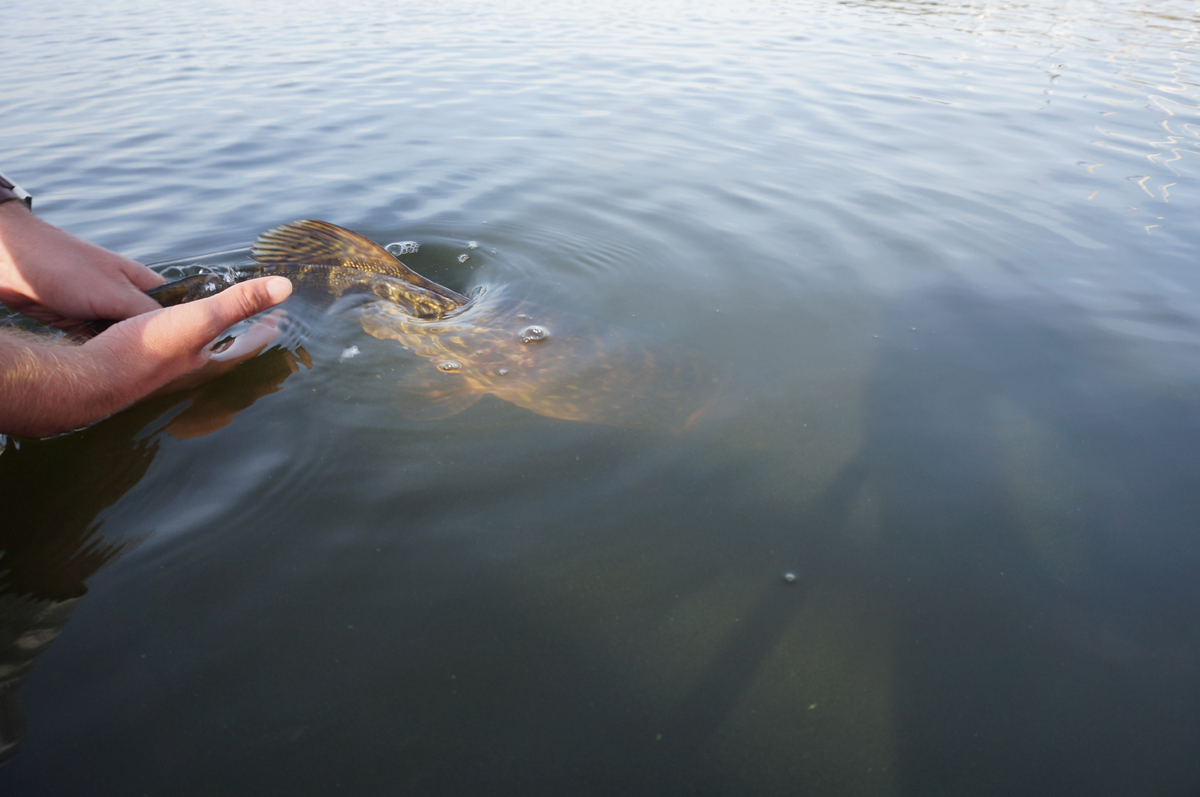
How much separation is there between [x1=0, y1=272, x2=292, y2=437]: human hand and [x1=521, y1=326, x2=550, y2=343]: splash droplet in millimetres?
1002

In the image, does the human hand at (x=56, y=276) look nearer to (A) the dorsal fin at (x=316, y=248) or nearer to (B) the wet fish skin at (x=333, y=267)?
(B) the wet fish skin at (x=333, y=267)

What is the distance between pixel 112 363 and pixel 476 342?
134 centimetres

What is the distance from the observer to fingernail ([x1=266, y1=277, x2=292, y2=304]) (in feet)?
7.63

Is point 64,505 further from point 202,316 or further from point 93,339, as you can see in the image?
point 202,316

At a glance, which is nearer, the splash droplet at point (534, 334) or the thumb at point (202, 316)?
the thumb at point (202, 316)

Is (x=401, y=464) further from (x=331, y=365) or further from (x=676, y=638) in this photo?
(x=676, y=638)

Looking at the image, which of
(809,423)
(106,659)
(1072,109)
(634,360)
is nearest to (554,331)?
(634,360)

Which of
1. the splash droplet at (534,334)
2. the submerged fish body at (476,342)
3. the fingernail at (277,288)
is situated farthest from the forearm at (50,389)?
the splash droplet at (534,334)

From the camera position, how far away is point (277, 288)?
2336mm

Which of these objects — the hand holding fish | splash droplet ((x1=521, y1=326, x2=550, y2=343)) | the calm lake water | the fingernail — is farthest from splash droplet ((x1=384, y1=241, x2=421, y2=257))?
the fingernail

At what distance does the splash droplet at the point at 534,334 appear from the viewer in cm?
283

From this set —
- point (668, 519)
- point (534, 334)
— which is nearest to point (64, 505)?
point (534, 334)

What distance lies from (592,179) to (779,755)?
432 centimetres

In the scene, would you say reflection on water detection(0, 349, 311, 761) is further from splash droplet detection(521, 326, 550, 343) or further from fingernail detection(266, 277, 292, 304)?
splash droplet detection(521, 326, 550, 343)
